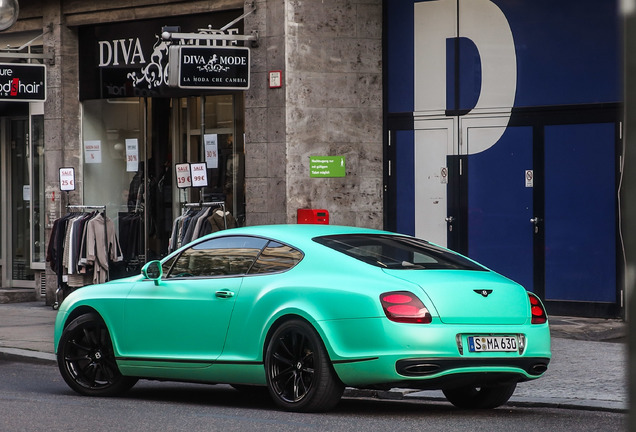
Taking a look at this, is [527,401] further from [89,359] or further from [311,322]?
[89,359]

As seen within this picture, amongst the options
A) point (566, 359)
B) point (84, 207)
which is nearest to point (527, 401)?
point (566, 359)

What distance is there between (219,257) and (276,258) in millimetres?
612

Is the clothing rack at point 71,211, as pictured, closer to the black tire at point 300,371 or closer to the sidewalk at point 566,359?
the sidewalk at point 566,359

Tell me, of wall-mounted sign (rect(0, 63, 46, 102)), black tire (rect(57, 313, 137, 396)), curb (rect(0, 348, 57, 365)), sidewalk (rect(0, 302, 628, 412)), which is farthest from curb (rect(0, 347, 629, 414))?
wall-mounted sign (rect(0, 63, 46, 102))

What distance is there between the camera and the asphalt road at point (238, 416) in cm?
659

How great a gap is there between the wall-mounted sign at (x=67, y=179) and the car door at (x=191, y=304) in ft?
Answer: 28.0

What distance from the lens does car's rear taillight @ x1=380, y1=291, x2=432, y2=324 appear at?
6664mm

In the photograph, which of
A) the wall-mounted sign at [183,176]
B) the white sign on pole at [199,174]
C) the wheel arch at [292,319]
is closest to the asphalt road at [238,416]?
the wheel arch at [292,319]

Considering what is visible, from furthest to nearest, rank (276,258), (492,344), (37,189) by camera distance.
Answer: (37,189) < (276,258) < (492,344)

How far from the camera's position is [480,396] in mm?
7727

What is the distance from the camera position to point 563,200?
13.6 metres

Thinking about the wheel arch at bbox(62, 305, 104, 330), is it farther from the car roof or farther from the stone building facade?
the stone building facade

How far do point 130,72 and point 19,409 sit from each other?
393 inches

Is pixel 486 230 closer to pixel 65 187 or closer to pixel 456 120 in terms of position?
pixel 456 120
